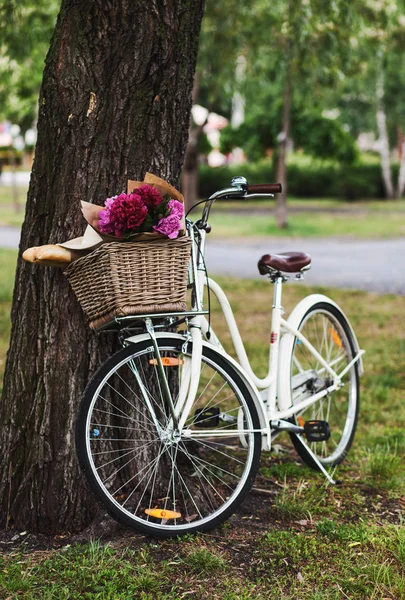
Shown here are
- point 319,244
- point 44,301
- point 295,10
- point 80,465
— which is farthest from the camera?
point 319,244

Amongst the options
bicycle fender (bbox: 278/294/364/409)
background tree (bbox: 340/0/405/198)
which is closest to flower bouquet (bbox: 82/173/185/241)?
bicycle fender (bbox: 278/294/364/409)

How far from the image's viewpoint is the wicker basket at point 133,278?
2.97 metres

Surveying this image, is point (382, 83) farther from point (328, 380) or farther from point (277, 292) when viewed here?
point (277, 292)

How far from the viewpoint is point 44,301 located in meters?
3.42

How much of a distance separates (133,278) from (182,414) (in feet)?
2.18

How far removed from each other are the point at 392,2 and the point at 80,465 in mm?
9907

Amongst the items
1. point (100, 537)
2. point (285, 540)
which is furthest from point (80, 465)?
point (285, 540)

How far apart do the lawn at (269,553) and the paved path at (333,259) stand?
6870 millimetres

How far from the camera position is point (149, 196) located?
3.01 m

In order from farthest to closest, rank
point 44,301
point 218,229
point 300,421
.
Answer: point 218,229 < point 300,421 < point 44,301

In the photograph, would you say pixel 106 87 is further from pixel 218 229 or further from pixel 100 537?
pixel 218 229

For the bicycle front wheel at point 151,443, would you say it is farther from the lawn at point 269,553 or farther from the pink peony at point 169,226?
the pink peony at point 169,226

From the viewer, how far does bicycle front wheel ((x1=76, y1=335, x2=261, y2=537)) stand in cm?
324

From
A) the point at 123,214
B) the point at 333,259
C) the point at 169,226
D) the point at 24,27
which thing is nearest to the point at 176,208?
the point at 169,226
